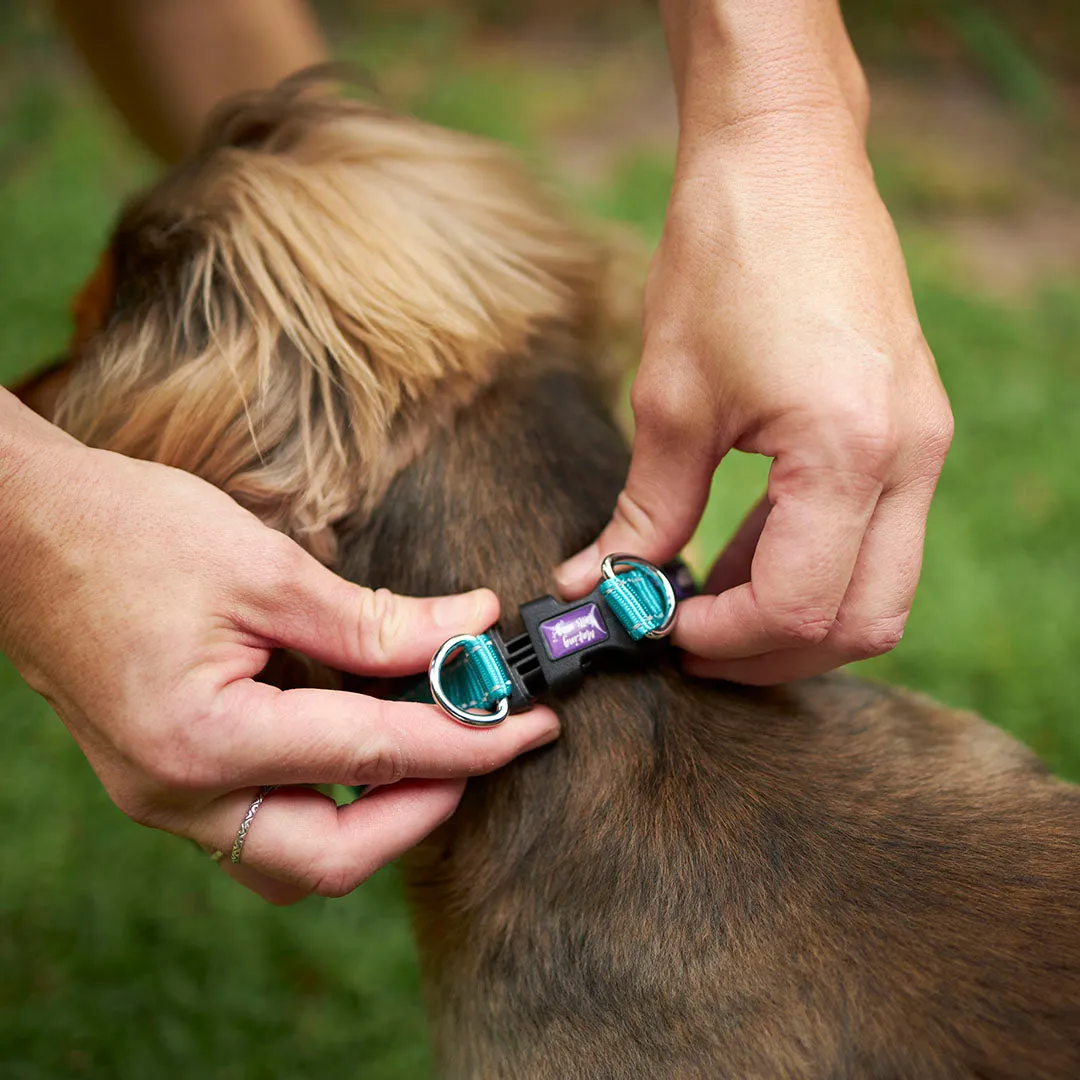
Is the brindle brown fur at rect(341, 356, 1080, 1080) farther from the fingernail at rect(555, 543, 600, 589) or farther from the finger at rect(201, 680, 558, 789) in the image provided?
the finger at rect(201, 680, 558, 789)

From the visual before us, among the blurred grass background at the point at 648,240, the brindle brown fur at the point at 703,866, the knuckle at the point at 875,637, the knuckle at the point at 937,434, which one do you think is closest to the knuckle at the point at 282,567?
the brindle brown fur at the point at 703,866

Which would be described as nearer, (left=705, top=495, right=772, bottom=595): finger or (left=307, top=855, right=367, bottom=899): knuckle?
(left=307, top=855, right=367, bottom=899): knuckle

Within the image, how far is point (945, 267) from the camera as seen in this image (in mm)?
4148

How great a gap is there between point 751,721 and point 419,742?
52 cm

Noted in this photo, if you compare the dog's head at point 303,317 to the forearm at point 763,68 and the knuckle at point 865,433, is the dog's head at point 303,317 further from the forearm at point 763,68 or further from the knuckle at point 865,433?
the knuckle at point 865,433

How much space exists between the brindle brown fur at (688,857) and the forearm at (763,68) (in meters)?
0.48

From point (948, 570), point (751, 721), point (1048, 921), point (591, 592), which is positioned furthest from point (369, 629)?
point (948, 570)

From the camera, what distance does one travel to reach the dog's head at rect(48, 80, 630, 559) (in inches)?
61.4

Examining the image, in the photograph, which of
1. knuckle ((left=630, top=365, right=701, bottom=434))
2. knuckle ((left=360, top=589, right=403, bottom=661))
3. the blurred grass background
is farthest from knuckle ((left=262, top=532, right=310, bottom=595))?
the blurred grass background

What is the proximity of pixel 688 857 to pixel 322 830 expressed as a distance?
52 centimetres

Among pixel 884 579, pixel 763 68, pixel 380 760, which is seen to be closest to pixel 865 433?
pixel 884 579

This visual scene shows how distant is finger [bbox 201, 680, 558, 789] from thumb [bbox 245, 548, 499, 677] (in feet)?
0.26

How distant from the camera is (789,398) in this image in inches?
51.1

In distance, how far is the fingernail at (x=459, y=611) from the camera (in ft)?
4.62
